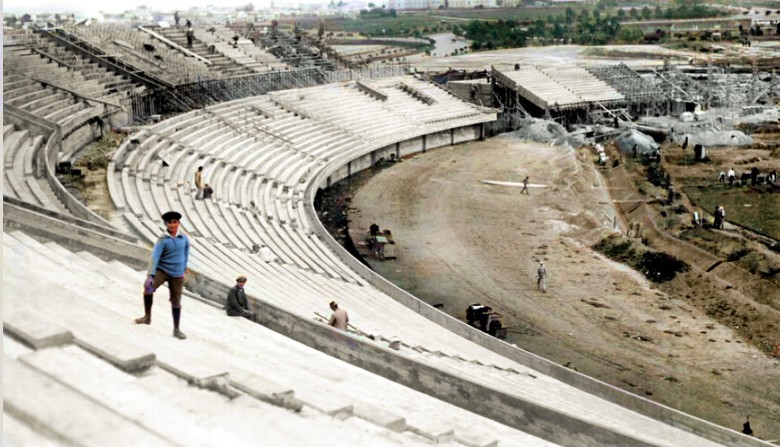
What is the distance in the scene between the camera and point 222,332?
10336 mm

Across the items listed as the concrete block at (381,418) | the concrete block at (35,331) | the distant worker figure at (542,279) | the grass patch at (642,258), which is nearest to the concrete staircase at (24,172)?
the concrete block at (35,331)

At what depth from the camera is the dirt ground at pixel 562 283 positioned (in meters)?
17.2

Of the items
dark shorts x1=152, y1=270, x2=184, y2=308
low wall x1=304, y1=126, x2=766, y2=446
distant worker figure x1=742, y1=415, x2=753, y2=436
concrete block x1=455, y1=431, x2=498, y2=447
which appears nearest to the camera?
concrete block x1=455, y1=431, x2=498, y2=447

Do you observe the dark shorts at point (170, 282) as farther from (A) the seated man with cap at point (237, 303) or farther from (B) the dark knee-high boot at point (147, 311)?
(A) the seated man with cap at point (237, 303)

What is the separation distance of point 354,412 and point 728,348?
13.1 m

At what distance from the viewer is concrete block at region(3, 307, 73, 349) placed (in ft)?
24.2

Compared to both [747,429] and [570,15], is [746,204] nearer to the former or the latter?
[747,429]

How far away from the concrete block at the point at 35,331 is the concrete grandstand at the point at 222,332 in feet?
0.06

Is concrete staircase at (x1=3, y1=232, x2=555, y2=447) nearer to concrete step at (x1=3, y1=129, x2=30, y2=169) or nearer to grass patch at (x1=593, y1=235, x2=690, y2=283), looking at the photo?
concrete step at (x1=3, y1=129, x2=30, y2=169)

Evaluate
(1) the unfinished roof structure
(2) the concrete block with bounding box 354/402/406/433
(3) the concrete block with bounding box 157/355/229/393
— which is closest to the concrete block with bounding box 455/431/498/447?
(2) the concrete block with bounding box 354/402/406/433

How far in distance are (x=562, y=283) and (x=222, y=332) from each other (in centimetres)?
1419

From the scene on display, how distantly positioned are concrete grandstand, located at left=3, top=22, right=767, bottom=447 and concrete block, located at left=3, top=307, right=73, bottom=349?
2 cm

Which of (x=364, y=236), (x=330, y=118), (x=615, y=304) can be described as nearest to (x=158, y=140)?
(x=364, y=236)

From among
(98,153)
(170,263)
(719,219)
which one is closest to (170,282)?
(170,263)
